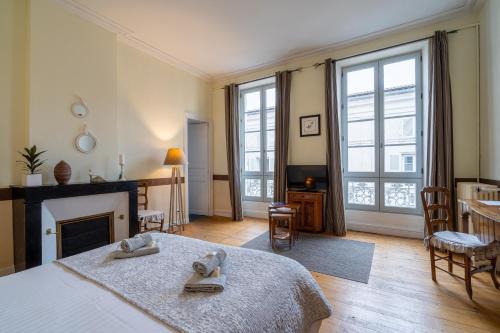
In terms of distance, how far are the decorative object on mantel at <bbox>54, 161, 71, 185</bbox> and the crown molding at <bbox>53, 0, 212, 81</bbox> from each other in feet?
6.48

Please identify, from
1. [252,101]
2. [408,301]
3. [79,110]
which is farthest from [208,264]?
[252,101]

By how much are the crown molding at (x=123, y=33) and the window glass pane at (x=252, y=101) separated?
1145mm

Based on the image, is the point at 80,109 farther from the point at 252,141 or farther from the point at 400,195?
the point at 400,195

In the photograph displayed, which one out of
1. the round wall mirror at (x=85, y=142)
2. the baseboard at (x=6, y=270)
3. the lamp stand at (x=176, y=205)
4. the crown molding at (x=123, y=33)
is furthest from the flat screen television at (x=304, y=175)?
the baseboard at (x=6, y=270)

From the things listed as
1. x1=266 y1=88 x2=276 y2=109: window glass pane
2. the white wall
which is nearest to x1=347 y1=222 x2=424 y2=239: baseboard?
the white wall

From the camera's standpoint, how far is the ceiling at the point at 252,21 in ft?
9.66

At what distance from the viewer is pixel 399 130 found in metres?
3.78

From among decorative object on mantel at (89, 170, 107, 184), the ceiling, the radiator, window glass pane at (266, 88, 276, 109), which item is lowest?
the radiator

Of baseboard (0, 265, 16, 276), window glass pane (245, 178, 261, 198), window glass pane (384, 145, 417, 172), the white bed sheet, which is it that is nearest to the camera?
the white bed sheet

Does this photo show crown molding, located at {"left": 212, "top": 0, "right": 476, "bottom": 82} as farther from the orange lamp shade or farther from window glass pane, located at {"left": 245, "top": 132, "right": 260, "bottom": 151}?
the orange lamp shade

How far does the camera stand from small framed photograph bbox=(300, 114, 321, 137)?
13.9 ft

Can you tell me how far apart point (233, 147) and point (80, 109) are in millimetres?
2710

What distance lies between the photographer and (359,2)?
9.59 ft

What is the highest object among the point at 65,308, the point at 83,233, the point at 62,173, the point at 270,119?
the point at 270,119
